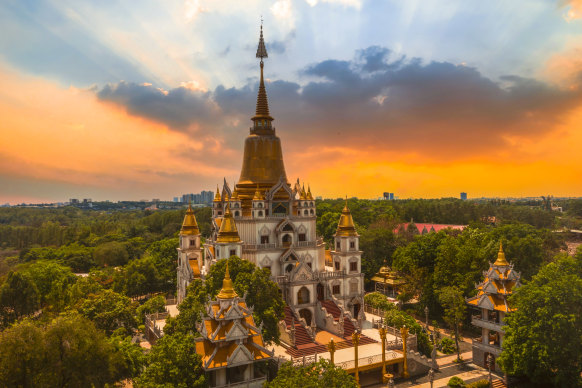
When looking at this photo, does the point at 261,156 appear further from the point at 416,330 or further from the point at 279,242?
the point at 416,330

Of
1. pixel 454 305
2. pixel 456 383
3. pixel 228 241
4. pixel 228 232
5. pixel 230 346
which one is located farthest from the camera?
pixel 228 232

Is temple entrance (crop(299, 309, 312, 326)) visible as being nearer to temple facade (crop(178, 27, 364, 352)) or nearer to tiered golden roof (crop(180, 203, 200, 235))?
temple facade (crop(178, 27, 364, 352))

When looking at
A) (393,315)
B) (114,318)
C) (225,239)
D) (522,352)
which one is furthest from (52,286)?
(522,352)

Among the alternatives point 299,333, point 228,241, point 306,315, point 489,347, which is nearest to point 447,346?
point 489,347

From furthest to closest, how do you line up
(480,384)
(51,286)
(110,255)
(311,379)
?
(110,255) → (51,286) → (480,384) → (311,379)

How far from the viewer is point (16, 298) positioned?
3906cm

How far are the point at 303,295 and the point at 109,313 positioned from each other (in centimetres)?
1600

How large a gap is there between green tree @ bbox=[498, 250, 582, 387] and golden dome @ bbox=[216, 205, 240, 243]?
21.7 metres

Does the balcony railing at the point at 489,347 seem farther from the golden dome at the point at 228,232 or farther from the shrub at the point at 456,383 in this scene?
the golden dome at the point at 228,232

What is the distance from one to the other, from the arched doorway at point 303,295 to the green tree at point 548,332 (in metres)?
16.4

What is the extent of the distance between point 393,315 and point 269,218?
1393 cm

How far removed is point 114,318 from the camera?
112 ft

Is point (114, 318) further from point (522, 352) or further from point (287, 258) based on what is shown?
point (522, 352)

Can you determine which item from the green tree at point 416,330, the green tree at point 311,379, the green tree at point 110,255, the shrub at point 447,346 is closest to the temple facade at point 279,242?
the green tree at point 416,330
